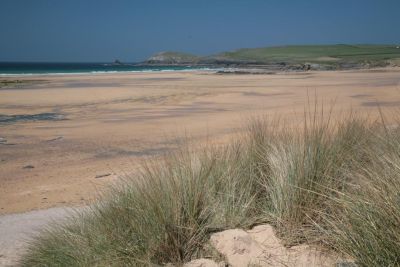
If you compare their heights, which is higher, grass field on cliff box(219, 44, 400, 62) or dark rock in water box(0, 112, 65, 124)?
dark rock in water box(0, 112, 65, 124)

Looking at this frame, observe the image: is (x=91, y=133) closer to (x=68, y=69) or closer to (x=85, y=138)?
(x=85, y=138)

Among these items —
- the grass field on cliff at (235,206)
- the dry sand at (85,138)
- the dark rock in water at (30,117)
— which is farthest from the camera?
the dark rock in water at (30,117)

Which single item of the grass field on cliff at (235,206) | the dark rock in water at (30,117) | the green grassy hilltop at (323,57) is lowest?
the green grassy hilltop at (323,57)

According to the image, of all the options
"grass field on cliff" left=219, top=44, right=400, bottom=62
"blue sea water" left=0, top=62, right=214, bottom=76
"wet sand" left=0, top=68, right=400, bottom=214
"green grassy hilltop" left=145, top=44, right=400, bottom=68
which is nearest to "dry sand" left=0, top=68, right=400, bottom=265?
"wet sand" left=0, top=68, right=400, bottom=214

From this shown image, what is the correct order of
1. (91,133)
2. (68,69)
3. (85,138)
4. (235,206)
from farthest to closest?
(68,69), (91,133), (85,138), (235,206)

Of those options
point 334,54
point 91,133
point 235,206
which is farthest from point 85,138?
point 334,54

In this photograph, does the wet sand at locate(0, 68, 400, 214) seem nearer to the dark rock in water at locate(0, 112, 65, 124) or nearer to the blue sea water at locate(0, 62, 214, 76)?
the dark rock in water at locate(0, 112, 65, 124)

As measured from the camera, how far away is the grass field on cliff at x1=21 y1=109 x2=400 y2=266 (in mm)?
3020

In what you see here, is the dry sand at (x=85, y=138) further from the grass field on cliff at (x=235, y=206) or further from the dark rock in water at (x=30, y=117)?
the grass field on cliff at (x=235, y=206)

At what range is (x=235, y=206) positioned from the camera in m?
3.82

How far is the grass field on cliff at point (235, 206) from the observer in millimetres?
3020

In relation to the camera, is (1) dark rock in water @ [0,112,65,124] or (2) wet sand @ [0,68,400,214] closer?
(2) wet sand @ [0,68,400,214]

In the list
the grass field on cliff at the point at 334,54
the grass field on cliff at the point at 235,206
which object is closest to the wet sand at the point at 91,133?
the grass field on cliff at the point at 235,206

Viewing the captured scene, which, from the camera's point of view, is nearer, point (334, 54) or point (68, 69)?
point (68, 69)
